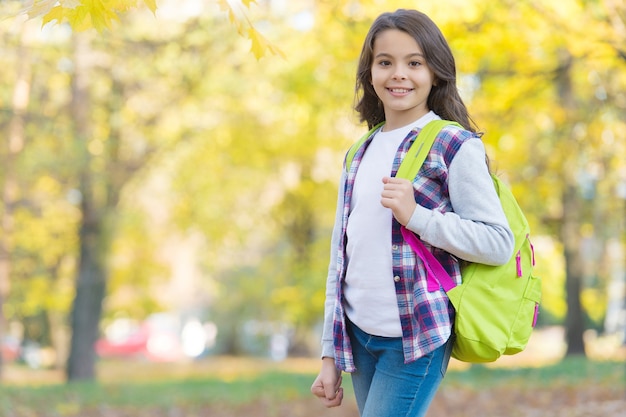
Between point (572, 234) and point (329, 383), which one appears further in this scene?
point (572, 234)

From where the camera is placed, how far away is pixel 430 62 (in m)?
2.44

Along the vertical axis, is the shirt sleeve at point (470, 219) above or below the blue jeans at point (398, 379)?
above

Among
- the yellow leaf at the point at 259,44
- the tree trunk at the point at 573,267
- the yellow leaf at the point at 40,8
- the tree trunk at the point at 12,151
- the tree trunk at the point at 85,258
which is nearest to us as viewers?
the yellow leaf at the point at 40,8

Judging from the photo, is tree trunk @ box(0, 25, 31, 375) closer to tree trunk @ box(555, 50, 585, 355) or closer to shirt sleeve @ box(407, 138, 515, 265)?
tree trunk @ box(555, 50, 585, 355)

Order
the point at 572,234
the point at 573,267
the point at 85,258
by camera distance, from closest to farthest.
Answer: the point at 572,234
the point at 85,258
the point at 573,267

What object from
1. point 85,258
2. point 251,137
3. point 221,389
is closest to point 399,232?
point 221,389

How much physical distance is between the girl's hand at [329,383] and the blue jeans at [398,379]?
0.16 m

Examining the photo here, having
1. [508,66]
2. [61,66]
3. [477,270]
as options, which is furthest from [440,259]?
[61,66]

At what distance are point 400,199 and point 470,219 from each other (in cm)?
21

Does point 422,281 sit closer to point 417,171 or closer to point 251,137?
point 417,171

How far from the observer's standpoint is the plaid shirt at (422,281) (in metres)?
2.25

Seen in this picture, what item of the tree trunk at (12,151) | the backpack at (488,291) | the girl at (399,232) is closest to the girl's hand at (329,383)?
the girl at (399,232)

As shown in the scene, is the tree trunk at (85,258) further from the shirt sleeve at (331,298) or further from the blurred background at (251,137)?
the shirt sleeve at (331,298)

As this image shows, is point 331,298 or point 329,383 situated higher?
point 331,298
